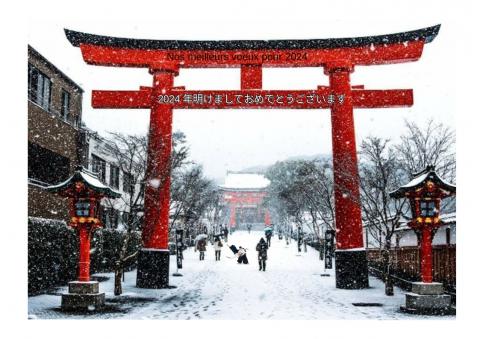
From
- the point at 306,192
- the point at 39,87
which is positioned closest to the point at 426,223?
the point at 39,87

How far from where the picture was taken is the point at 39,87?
51.8ft

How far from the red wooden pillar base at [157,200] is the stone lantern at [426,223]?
6.44 meters

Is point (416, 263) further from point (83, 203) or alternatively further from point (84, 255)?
point (83, 203)

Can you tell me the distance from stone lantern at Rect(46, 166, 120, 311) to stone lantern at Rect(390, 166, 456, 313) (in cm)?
665

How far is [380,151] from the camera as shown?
14.2 meters

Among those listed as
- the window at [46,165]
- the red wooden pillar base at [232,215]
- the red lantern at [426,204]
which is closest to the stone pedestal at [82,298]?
the window at [46,165]

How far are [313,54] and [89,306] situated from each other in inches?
358

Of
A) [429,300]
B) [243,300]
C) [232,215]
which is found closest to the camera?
[429,300]

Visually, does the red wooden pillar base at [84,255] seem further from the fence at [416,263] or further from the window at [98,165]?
the window at [98,165]

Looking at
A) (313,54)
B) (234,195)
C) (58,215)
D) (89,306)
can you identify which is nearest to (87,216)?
(89,306)

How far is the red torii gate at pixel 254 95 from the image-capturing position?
551 inches

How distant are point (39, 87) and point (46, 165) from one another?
2.71 m

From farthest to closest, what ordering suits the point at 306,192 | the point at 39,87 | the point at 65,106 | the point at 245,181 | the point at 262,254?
the point at 245,181, the point at 306,192, the point at 262,254, the point at 65,106, the point at 39,87

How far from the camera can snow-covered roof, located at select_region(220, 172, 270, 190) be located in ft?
198
